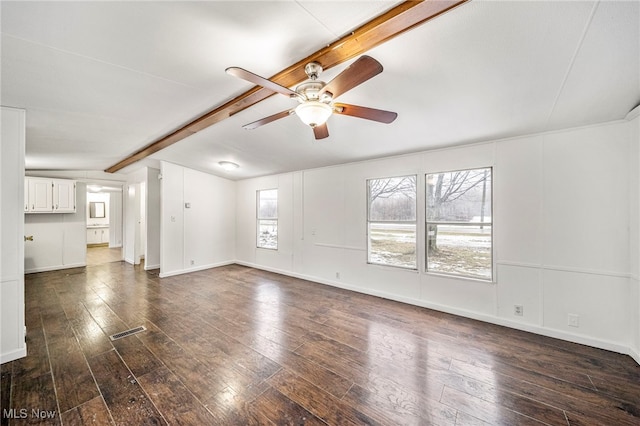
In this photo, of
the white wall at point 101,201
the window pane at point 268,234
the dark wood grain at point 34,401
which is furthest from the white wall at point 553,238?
the white wall at point 101,201

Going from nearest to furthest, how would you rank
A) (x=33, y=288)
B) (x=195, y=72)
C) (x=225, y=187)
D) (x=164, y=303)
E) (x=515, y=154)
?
(x=195, y=72) < (x=515, y=154) < (x=164, y=303) < (x=33, y=288) < (x=225, y=187)

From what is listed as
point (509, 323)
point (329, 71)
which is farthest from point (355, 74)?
point (509, 323)

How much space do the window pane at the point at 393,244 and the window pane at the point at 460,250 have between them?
0.28 meters

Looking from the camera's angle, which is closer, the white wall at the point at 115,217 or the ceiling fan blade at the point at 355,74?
the ceiling fan blade at the point at 355,74

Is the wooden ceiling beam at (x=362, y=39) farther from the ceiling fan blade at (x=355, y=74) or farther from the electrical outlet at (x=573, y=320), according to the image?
the electrical outlet at (x=573, y=320)

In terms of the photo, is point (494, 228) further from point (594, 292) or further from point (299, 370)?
point (299, 370)

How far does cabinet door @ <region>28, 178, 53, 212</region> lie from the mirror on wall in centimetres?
468

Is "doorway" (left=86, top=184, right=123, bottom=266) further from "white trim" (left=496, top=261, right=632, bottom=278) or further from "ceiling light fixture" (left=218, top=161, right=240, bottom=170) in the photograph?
"white trim" (left=496, top=261, right=632, bottom=278)

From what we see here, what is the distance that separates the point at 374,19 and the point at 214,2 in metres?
0.95

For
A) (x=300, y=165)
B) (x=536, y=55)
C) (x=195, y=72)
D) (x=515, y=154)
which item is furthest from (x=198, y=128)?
(x=515, y=154)

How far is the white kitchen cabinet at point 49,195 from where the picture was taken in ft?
17.9

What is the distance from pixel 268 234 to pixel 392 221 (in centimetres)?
326

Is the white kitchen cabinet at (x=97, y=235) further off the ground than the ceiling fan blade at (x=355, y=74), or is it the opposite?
the ceiling fan blade at (x=355, y=74)

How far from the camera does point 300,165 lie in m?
4.92
